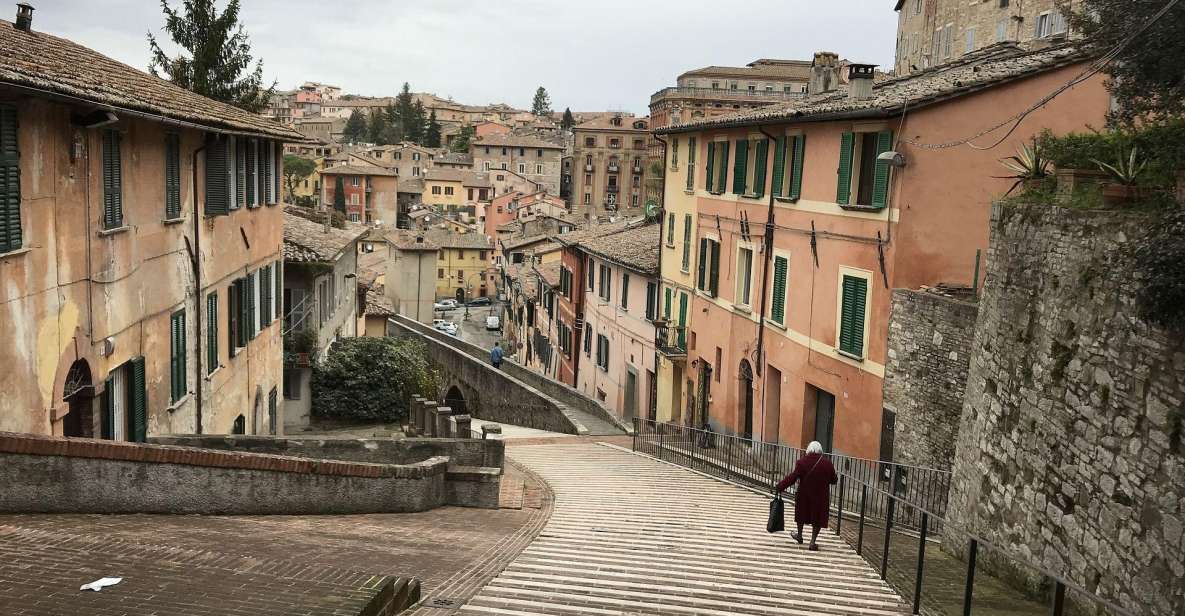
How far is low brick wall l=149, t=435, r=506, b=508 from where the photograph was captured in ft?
49.7

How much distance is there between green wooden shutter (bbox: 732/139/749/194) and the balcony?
5596 mm

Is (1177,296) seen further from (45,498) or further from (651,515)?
(45,498)

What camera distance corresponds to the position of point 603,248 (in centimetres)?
3953

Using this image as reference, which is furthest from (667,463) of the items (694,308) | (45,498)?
(45,498)

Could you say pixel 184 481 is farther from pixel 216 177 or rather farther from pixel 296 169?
pixel 296 169

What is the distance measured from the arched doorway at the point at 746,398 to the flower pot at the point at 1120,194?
653 inches

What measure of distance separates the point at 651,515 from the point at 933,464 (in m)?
5.31

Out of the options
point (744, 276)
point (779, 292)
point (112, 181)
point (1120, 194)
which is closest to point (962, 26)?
point (744, 276)

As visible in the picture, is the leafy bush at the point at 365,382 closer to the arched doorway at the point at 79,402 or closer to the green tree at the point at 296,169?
the arched doorway at the point at 79,402

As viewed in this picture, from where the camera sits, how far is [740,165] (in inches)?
1089

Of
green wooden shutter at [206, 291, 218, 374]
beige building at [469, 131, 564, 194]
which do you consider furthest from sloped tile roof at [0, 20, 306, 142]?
beige building at [469, 131, 564, 194]

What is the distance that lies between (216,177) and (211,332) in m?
2.94

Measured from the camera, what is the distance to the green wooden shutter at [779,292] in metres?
24.5

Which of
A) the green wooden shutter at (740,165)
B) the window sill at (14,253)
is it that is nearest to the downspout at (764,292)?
the green wooden shutter at (740,165)
